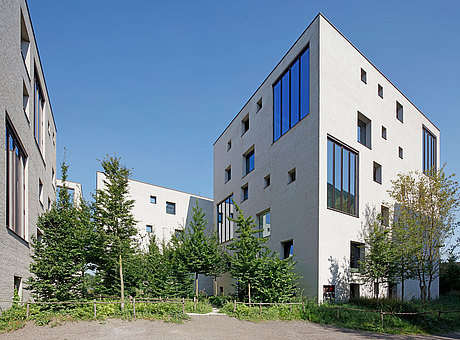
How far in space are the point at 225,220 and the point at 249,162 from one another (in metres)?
7.00

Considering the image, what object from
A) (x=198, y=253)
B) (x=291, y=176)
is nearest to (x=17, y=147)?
(x=198, y=253)

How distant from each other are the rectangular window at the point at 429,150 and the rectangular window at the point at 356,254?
40.4ft

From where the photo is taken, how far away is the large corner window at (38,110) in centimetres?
2144

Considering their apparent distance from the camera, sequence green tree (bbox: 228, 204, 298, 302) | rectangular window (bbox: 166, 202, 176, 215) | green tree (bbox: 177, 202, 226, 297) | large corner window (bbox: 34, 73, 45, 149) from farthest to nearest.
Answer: rectangular window (bbox: 166, 202, 176, 215) < green tree (bbox: 177, 202, 226, 297) < large corner window (bbox: 34, 73, 45, 149) < green tree (bbox: 228, 204, 298, 302)

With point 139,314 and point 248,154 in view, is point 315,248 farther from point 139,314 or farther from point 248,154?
point 248,154

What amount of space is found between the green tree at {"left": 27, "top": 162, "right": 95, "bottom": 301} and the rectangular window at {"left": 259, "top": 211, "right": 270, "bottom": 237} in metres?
12.2

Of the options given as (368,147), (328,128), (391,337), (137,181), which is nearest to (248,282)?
(391,337)

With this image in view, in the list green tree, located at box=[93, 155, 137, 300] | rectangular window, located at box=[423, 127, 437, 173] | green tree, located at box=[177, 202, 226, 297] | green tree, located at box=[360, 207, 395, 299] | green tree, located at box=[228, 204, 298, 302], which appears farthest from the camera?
rectangular window, located at box=[423, 127, 437, 173]

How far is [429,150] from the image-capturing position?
3100cm

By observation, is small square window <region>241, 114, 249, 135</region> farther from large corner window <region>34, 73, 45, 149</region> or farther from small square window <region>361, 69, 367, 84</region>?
large corner window <region>34, 73, 45, 149</region>

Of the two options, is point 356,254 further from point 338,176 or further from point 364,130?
point 364,130

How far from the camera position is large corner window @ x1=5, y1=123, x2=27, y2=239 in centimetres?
1441

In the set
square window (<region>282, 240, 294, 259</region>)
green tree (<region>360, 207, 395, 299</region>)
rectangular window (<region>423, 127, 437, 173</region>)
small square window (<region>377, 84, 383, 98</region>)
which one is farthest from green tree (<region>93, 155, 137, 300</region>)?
rectangular window (<region>423, 127, 437, 173</region>)

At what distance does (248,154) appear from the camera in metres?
30.8
